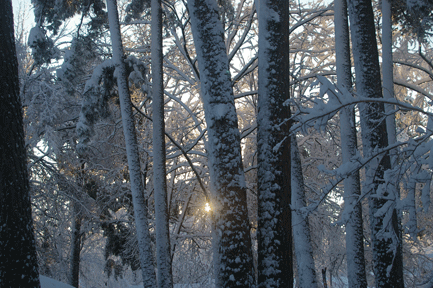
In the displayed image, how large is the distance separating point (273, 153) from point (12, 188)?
3.22 m

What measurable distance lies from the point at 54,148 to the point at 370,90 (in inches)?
375

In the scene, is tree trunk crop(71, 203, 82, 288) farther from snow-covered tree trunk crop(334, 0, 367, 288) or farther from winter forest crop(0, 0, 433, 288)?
snow-covered tree trunk crop(334, 0, 367, 288)

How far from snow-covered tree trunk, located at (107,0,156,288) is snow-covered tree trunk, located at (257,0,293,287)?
3.55m

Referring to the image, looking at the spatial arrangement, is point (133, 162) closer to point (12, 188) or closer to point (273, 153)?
point (12, 188)

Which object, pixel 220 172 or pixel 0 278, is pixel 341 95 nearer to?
pixel 220 172

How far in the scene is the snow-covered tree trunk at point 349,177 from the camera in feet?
23.2

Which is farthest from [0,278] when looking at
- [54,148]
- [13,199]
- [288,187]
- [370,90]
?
[54,148]

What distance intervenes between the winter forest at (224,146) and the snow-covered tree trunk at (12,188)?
0.5 inches

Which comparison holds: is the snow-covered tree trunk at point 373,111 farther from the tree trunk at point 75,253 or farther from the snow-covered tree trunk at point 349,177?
the tree trunk at point 75,253

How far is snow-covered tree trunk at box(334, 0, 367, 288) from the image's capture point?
7086 mm

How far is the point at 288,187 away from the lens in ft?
14.0

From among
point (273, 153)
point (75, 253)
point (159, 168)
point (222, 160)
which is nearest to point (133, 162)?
point (159, 168)

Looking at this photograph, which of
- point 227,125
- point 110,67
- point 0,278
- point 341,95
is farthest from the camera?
point 110,67

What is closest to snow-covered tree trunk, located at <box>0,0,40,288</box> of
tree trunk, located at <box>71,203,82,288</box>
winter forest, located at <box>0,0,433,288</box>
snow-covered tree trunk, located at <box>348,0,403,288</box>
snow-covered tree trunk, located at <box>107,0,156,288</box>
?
winter forest, located at <box>0,0,433,288</box>
